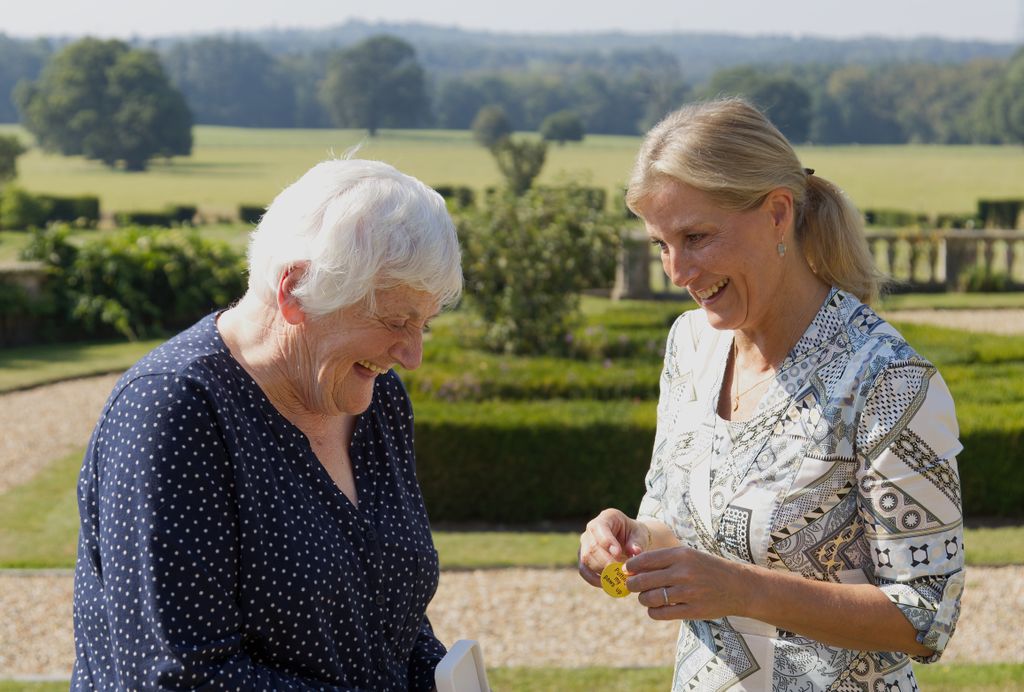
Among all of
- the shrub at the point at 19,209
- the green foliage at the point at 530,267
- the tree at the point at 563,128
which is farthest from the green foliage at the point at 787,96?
the green foliage at the point at 530,267

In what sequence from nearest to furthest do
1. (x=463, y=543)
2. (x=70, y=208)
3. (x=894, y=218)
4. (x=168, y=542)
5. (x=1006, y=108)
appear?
(x=168, y=542)
(x=463, y=543)
(x=894, y=218)
(x=70, y=208)
(x=1006, y=108)

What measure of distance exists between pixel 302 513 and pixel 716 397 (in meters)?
0.89

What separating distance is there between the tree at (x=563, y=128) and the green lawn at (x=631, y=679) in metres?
58.5

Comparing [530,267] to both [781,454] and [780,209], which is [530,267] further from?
[781,454]

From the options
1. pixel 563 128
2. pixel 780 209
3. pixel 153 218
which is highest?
pixel 780 209

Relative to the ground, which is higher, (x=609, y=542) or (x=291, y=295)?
(x=291, y=295)

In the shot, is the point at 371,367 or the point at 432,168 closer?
the point at 371,367

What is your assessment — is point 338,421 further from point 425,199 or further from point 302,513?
point 425,199

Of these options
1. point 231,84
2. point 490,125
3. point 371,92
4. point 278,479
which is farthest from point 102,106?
point 278,479

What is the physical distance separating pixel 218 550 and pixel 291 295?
1.32 feet

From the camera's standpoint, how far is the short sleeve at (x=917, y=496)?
1.97 metres

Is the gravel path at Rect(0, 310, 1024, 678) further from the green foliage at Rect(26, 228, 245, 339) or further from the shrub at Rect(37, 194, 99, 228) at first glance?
the shrub at Rect(37, 194, 99, 228)

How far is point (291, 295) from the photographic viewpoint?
1.83 meters

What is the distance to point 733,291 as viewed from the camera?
7.41 feet
